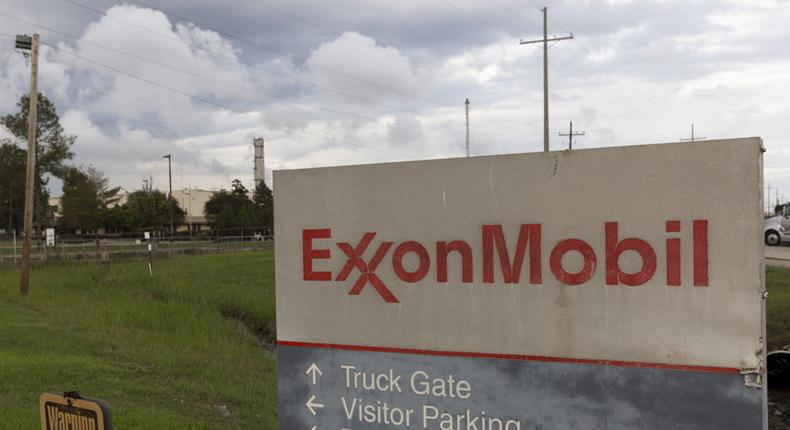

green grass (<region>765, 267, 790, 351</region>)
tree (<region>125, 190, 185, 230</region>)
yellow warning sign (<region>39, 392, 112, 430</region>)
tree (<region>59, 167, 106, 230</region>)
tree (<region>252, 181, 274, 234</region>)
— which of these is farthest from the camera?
tree (<region>252, 181, 274, 234</region>)

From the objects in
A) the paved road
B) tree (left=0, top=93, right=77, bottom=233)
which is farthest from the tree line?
the paved road

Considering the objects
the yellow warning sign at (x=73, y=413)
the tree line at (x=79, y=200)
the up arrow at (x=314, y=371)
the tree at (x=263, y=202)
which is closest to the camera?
the yellow warning sign at (x=73, y=413)

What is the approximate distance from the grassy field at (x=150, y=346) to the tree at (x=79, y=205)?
2051 inches

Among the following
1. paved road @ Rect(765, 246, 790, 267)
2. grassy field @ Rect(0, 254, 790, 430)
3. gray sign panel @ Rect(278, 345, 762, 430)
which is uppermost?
gray sign panel @ Rect(278, 345, 762, 430)

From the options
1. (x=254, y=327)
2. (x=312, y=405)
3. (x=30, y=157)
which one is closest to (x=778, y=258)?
(x=254, y=327)

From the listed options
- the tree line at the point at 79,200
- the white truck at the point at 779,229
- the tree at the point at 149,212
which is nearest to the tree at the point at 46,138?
the tree line at the point at 79,200

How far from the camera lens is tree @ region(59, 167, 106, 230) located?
74062 mm

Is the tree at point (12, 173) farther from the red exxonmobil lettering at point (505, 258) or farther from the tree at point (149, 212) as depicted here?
the red exxonmobil lettering at point (505, 258)

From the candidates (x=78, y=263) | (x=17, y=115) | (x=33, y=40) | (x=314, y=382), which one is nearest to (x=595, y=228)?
(x=314, y=382)

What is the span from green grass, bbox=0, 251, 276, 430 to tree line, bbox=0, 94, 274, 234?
30456 mm

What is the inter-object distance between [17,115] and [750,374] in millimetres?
57759

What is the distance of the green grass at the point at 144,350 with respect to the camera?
8071mm

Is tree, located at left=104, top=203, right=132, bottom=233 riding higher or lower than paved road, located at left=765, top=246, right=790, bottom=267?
higher

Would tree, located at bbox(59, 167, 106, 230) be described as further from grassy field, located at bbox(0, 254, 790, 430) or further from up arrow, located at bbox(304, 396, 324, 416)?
up arrow, located at bbox(304, 396, 324, 416)
